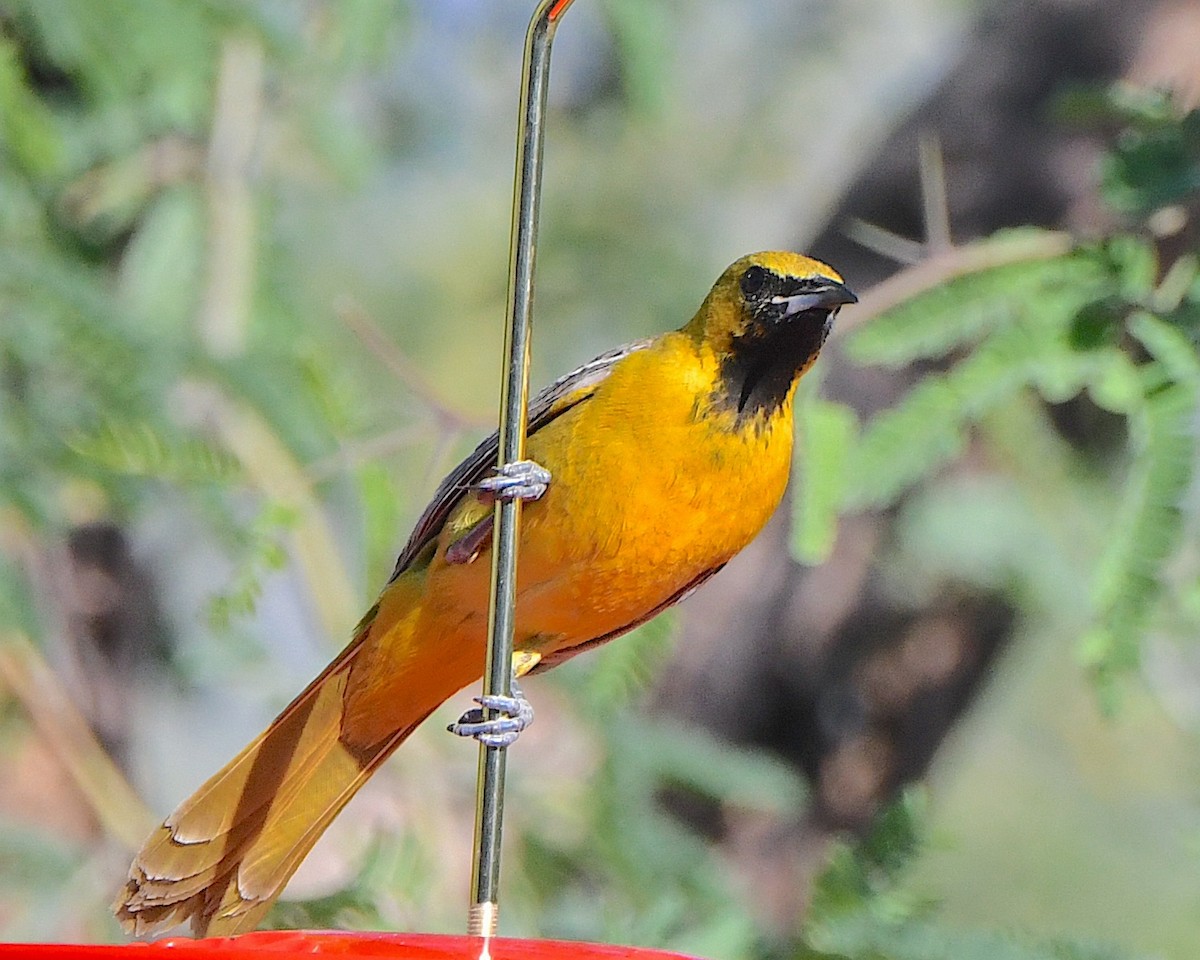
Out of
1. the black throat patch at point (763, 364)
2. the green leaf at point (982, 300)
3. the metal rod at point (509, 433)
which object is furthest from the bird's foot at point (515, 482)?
the green leaf at point (982, 300)

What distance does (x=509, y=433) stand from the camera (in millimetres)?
1955

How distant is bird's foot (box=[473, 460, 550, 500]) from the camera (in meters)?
2.02

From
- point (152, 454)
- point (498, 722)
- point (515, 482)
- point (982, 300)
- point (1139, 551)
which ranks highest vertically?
point (982, 300)

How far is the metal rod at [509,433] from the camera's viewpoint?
1.80 m

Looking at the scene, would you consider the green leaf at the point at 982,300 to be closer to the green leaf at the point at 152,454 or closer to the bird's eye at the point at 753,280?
the bird's eye at the point at 753,280

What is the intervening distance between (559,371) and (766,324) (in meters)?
3.62

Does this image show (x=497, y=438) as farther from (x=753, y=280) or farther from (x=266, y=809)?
(x=266, y=809)

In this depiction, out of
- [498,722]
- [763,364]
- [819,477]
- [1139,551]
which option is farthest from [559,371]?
[498,722]

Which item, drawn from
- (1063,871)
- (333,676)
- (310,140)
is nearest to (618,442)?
(333,676)

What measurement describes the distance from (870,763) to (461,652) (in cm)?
287

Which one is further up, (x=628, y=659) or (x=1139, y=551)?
(x=628, y=659)

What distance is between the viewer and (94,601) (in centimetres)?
477

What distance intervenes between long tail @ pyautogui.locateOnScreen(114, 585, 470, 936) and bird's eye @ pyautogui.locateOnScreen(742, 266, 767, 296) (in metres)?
0.80

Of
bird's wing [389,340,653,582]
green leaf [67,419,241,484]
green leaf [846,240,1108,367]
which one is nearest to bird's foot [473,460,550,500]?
bird's wing [389,340,653,582]
